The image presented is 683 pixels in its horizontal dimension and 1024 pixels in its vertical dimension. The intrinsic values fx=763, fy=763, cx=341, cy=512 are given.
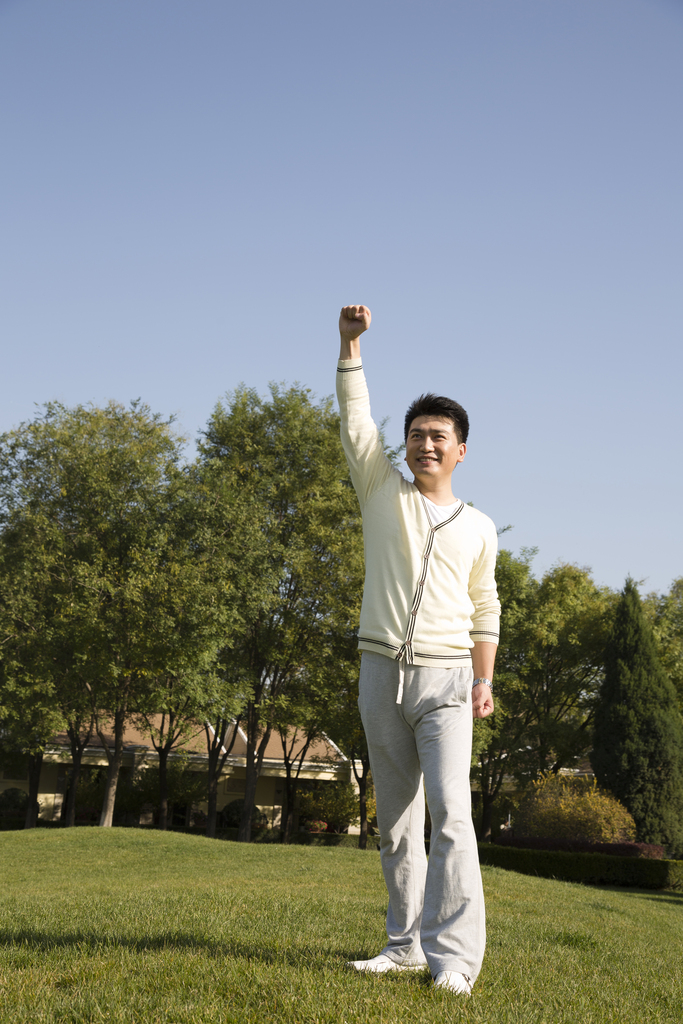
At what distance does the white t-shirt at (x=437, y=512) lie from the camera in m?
3.67

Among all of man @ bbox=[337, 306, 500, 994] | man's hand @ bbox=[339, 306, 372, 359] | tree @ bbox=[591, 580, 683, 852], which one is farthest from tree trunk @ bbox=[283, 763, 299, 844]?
man's hand @ bbox=[339, 306, 372, 359]

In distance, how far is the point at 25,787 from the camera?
3684cm

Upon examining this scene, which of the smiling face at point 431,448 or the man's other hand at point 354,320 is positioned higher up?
the man's other hand at point 354,320

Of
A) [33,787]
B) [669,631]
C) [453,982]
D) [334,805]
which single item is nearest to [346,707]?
[334,805]

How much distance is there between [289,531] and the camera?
81.4ft

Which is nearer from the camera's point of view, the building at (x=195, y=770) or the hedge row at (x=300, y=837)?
the hedge row at (x=300, y=837)

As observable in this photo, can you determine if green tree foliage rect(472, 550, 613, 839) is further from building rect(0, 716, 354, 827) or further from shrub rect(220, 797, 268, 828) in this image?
shrub rect(220, 797, 268, 828)

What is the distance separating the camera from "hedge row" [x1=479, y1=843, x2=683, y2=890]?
20.8 meters

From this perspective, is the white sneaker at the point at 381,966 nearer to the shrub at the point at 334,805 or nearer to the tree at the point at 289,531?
the tree at the point at 289,531

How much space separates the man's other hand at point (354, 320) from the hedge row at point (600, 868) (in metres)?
20.7

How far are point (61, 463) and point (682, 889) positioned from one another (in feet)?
71.4

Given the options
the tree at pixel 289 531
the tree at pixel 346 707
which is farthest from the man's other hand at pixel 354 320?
the tree at pixel 346 707

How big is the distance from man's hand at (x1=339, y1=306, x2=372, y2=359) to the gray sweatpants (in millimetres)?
1455

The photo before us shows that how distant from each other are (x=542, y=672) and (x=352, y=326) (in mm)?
31418
